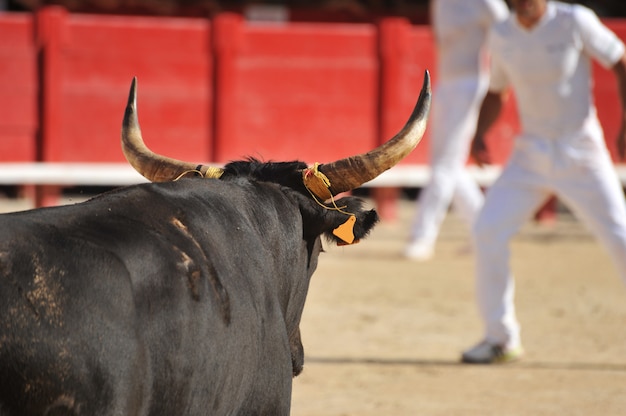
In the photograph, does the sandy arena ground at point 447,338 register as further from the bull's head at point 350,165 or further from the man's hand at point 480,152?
the man's hand at point 480,152

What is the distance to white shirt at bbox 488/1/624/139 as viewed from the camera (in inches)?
195

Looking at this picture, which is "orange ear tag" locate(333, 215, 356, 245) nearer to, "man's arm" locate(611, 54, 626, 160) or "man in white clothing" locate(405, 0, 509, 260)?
"man's arm" locate(611, 54, 626, 160)

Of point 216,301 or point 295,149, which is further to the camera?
point 295,149

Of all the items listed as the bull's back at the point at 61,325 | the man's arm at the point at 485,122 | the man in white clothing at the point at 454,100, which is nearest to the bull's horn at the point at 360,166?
the bull's back at the point at 61,325

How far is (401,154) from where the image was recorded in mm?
2941

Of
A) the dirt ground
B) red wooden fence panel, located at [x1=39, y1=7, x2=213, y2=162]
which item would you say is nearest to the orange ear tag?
the dirt ground

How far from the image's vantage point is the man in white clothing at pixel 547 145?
4.92 metres

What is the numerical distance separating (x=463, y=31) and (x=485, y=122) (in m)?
3.29

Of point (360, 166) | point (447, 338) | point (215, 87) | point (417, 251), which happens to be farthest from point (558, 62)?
point (215, 87)

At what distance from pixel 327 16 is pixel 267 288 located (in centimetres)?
1093

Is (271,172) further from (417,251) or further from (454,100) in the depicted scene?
(417,251)

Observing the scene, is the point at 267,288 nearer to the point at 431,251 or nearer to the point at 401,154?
the point at 401,154

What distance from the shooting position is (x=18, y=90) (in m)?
10.7

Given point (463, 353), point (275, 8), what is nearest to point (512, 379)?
point (463, 353)
